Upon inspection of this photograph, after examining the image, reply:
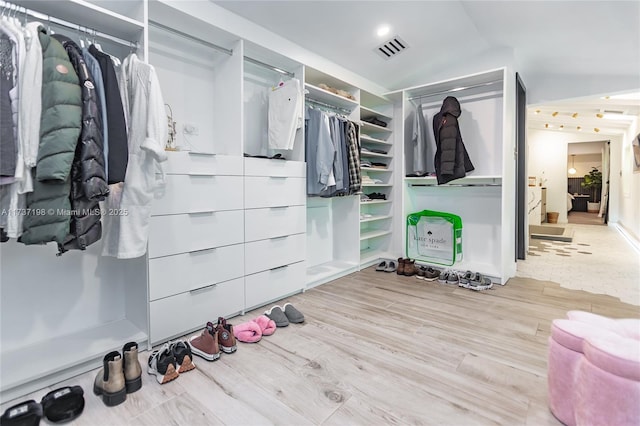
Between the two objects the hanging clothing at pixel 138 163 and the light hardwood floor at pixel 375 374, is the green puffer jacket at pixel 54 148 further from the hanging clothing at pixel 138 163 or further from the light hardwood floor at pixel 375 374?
the light hardwood floor at pixel 375 374

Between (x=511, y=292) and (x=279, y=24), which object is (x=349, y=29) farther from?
(x=511, y=292)

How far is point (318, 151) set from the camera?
290 cm

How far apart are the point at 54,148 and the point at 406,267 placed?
3.06 meters

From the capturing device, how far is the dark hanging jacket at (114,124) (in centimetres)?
155

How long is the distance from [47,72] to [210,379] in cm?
154

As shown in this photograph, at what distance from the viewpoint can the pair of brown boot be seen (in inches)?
136

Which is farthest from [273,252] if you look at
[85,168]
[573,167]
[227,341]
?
[573,167]

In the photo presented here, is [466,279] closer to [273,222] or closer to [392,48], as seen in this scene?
[273,222]

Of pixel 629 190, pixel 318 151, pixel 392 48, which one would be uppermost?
pixel 392 48

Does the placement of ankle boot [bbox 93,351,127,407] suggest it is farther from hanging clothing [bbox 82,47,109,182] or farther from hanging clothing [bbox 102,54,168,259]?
hanging clothing [bbox 82,47,109,182]

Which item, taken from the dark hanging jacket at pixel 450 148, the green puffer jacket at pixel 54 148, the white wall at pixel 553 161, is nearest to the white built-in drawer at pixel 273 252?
the green puffer jacket at pixel 54 148

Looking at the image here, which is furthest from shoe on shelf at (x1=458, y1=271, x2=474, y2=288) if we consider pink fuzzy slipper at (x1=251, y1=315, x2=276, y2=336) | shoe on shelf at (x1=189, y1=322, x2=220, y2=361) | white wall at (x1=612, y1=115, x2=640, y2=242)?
white wall at (x1=612, y1=115, x2=640, y2=242)

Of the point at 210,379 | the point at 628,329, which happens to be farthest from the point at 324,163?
the point at 628,329

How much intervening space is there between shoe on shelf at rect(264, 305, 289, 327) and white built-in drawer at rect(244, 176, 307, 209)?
0.76 metres
